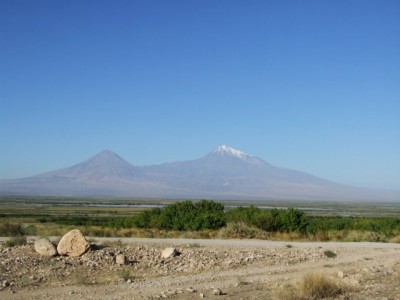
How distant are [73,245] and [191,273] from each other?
5251mm

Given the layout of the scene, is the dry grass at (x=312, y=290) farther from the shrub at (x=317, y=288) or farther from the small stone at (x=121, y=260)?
the small stone at (x=121, y=260)

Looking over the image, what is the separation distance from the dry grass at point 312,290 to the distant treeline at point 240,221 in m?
24.2

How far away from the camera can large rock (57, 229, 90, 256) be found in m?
21.5

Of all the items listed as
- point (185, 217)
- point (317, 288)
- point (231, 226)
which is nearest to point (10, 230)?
point (185, 217)

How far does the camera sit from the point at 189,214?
140ft

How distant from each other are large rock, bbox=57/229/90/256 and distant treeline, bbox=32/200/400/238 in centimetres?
1904

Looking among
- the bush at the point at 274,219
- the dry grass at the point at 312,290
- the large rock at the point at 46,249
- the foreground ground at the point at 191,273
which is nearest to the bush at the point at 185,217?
the bush at the point at 274,219

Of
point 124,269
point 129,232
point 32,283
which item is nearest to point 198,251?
point 124,269

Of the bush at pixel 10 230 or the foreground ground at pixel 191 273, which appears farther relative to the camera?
the bush at pixel 10 230

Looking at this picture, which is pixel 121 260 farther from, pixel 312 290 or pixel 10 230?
pixel 10 230

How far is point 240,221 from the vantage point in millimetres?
39531

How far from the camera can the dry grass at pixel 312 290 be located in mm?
14027

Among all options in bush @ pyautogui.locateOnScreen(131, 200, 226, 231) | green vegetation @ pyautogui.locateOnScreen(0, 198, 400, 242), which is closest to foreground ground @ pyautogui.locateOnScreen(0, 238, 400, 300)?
green vegetation @ pyautogui.locateOnScreen(0, 198, 400, 242)

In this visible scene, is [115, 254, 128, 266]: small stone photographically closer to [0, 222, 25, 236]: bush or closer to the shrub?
the shrub
